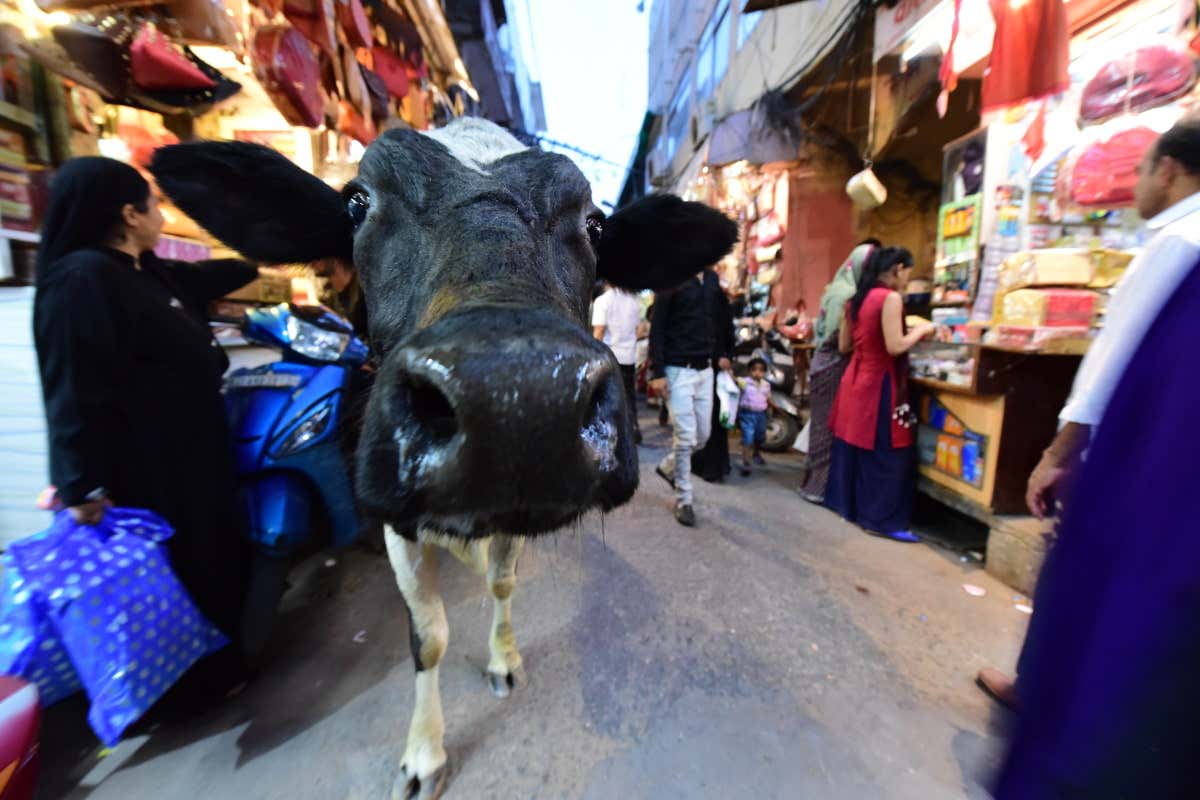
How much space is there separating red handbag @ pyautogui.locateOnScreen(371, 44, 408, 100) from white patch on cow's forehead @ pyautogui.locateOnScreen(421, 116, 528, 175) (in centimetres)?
378

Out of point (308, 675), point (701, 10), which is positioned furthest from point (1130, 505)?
point (701, 10)

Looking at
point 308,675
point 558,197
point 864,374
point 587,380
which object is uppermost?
point 558,197

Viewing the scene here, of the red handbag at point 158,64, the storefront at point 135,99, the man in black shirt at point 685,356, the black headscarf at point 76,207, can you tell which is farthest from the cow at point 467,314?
the man in black shirt at point 685,356

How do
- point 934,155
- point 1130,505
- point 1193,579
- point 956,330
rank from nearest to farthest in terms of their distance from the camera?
point 1193,579, point 1130,505, point 956,330, point 934,155

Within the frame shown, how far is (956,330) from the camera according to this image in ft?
13.0

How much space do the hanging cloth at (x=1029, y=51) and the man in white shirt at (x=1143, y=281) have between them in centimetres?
239

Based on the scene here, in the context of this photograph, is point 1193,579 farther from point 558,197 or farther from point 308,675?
point 308,675

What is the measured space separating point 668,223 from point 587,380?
1.65 metres

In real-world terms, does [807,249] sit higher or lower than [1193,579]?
higher

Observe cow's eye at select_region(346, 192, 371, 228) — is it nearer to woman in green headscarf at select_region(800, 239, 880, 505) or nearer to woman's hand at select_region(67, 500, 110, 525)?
woman's hand at select_region(67, 500, 110, 525)

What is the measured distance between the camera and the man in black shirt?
433 cm

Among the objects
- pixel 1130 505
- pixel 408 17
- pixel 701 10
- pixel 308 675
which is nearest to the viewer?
pixel 1130 505

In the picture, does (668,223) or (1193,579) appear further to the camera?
(668,223)

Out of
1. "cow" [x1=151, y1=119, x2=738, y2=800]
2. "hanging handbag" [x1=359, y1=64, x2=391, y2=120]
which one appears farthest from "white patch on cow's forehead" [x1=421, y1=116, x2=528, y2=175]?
"hanging handbag" [x1=359, y1=64, x2=391, y2=120]
